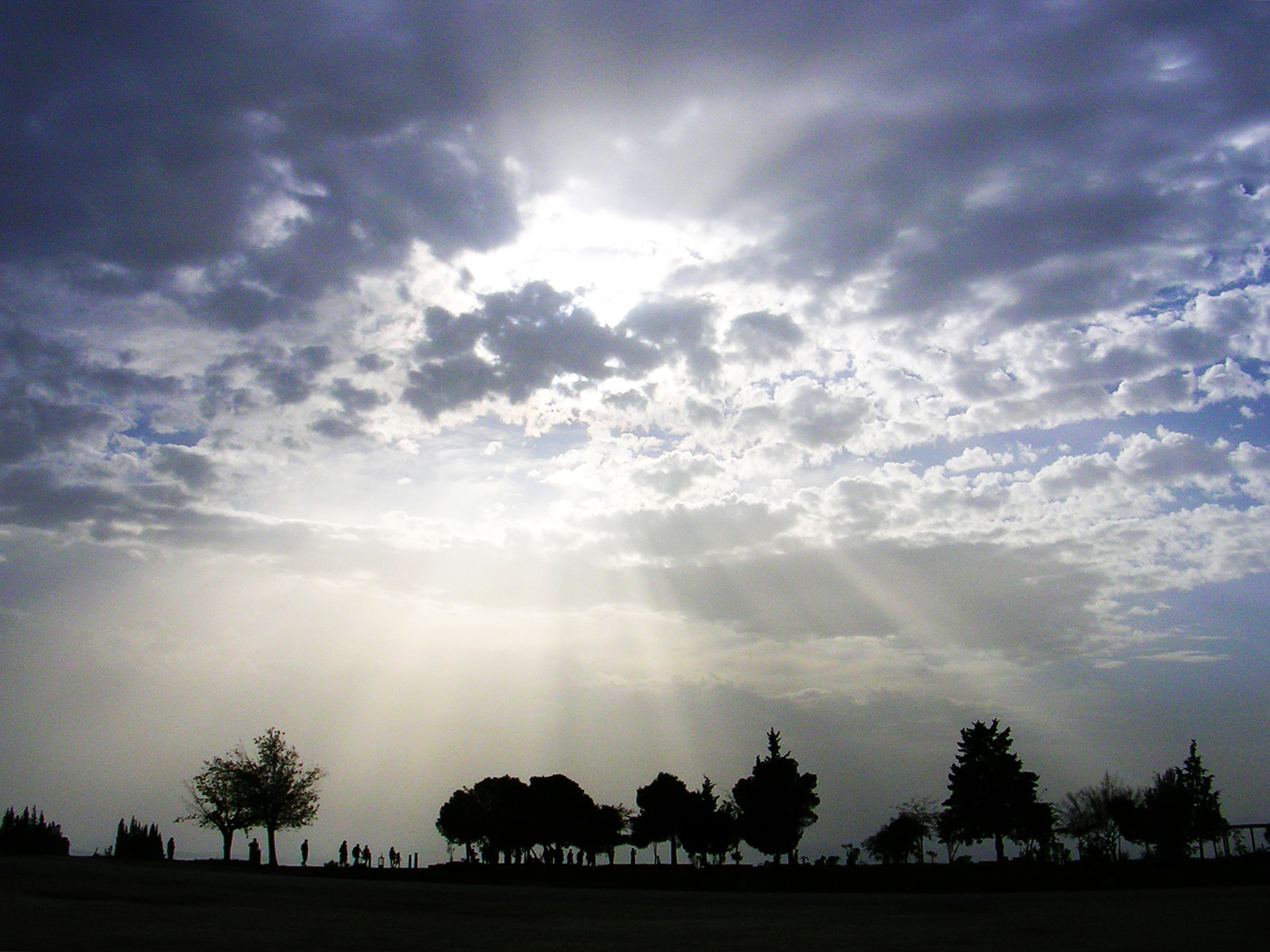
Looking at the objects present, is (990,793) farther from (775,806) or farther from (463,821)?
(463,821)

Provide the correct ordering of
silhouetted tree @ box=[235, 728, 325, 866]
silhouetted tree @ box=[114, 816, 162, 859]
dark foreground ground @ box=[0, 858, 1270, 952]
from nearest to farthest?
dark foreground ground @ box=[0, 858, 1270, 952] < silhouetted tree @ box=[235, 728, 325, 866] < silhouetted tree @ box=[114, 816, 162, 859]

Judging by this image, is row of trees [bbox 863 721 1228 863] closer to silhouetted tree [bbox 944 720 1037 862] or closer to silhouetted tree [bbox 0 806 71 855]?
silhouetted tree [bbox 944 720 1037 862]

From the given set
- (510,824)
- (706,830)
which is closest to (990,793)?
(706,830)

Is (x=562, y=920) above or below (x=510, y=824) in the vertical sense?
above

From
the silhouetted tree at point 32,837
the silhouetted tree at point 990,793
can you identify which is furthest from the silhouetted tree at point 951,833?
the silhouetted tree at point 32,837

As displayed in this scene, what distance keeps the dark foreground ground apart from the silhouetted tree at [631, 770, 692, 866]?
58623 millimetres

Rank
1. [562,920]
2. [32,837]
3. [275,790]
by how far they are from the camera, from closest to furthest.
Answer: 1. [562,920]
2. [275,790]
3. [32,837]

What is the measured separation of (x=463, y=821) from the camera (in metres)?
91.9

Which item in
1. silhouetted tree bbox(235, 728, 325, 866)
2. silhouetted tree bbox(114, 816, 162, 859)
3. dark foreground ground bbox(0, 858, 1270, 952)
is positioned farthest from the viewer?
silhouetted tree bbox(114, 816, 162, 859)

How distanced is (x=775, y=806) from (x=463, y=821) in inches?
1381

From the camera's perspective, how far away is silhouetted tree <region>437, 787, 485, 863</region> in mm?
87125

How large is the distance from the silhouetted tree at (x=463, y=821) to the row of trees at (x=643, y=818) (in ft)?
0.47

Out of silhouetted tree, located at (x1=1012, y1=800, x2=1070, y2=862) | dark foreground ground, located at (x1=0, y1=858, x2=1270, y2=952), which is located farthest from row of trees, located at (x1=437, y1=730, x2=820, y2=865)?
dark foreground ground, located at (x1=0, y1=858, x2=1270, y2=952)

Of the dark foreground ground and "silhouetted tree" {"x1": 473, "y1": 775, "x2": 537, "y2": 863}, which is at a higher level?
the dark foreground ground
